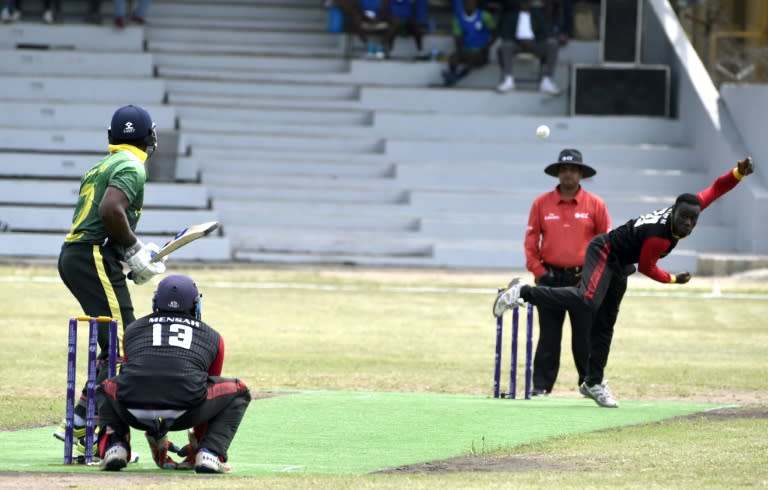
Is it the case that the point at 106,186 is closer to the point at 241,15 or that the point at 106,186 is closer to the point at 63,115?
the point at 63,115

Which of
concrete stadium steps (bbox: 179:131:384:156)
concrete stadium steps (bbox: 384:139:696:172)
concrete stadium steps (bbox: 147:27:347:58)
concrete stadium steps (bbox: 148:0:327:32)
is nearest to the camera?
concrete stadium steps (bbox: 384:139:696:172)

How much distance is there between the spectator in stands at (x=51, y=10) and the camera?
115ft

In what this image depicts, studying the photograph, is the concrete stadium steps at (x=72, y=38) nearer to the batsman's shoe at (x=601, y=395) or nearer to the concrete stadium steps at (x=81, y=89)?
the concrete stadium steps at (x=81, y=89)

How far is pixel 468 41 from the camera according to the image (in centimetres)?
3366

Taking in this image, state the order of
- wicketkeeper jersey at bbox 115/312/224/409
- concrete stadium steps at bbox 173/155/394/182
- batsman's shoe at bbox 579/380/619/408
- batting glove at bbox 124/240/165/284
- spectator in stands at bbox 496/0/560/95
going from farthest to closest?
spectator in stands at bbox 496/0/560/95
concrete stadium steps at bbox 173/155/394/182
batsman's shoe at bbox 579/380/619/408
batting glove at bbox 124/240/165/284
wicketkeeper jersey at bbox 115/312/224/409

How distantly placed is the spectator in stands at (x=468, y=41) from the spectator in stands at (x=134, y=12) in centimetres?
694

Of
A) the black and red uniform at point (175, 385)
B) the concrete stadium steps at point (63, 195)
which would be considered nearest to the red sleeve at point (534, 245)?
the black and red uniform at point (175, 385)

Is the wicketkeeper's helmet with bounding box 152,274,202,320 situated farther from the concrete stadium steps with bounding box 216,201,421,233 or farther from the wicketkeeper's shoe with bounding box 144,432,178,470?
the concrete stadium steps with bounding box 216,201,421,233

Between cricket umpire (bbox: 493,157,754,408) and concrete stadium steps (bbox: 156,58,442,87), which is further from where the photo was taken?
concrete stadium steps (bbox: 156,58,442,87)

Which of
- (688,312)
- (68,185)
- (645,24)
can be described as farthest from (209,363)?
(645,24)

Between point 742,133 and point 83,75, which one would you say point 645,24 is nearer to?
point 742,133

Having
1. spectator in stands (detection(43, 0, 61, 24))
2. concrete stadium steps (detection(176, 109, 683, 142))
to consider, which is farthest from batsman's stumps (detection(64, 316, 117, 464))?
spectator in stands (detection(43, 0, 61, 24))

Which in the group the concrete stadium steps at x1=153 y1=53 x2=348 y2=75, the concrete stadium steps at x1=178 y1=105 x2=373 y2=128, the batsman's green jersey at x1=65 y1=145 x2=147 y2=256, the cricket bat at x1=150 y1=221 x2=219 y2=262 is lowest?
the concrete stadium steps at x1=178 y1=105 x2=373 y2=128

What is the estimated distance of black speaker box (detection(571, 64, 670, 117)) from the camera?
109 feet
